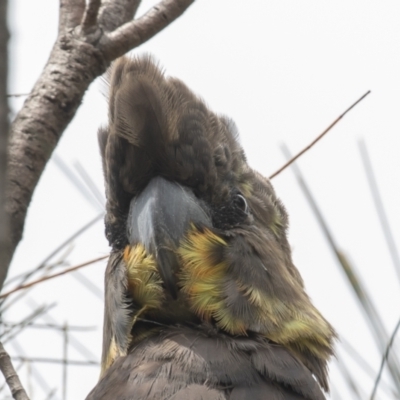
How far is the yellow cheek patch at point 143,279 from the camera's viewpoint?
8.38 feet

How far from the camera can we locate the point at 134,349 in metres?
2.63

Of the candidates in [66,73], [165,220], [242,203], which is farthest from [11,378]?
[242,203]

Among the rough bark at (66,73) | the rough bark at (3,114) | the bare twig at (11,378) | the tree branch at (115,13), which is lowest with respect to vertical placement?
the bare twig at (11,378)

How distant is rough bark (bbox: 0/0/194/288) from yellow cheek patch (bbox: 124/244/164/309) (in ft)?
1.92

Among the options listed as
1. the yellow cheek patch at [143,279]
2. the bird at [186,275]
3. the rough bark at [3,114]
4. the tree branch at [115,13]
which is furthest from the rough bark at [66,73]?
the rough bark at [3,114]

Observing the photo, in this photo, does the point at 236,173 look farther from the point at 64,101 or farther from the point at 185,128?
the point at 64,101

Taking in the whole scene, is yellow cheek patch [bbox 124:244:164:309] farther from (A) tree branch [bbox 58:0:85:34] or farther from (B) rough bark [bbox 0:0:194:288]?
(A) tree branch [bbox 58:0:85:34]

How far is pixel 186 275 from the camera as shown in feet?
8.50

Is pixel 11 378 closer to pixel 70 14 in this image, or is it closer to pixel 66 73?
pixel 66 73

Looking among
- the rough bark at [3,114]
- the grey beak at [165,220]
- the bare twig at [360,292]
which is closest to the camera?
the rough bark at [3,114]

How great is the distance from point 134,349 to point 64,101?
947mm

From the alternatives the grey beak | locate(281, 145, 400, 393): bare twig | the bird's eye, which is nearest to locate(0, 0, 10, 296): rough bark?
Answer: locate(281, 145, 400, 393): bare twig

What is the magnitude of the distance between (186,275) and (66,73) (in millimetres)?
821

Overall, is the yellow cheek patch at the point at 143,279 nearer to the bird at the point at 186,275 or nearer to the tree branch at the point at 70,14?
the bird at the point at 186,275
